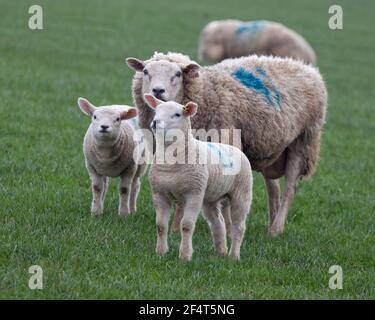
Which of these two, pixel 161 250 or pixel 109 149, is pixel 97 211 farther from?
pixel 161 250

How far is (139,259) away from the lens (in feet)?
20.2

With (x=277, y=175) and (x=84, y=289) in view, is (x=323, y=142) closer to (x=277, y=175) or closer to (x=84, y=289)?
(x=277, y=175)

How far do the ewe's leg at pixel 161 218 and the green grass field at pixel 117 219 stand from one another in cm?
10

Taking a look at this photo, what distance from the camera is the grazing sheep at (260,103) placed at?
7.46 m

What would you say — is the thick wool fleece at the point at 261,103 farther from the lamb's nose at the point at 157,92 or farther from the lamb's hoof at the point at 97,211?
the lamb's hoof at the point at 97,211

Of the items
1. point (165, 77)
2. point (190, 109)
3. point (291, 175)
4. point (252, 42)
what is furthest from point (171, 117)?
point (252, 42)

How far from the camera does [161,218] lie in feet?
20.4

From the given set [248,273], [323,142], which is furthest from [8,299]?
[323,142]

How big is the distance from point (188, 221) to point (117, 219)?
56.8 inches

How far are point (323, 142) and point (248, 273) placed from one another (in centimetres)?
750

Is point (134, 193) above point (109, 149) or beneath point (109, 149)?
beneath

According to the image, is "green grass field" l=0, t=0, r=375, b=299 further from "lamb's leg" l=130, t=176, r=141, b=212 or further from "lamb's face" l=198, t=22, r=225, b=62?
"lamb's face" l=198, t=22, r=225, b=62

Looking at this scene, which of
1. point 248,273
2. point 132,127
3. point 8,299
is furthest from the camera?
point 132,127

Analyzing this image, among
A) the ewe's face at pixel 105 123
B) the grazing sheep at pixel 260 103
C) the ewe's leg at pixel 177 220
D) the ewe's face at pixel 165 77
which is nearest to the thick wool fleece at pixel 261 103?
the grazing sheep at pixel 260 103
